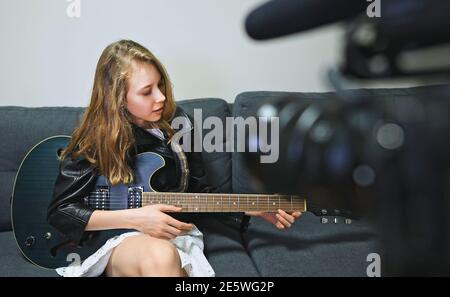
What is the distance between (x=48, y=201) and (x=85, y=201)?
124mm

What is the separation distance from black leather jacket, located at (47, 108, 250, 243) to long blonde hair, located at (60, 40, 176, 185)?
2 cm

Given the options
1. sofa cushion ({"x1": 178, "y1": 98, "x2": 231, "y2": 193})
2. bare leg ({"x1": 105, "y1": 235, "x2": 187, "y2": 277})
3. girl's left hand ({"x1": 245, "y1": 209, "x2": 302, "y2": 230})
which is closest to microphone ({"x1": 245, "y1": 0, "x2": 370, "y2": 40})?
bare leg ({"x1": 105, "y1": 235, "x2": 187, "y2": 277})

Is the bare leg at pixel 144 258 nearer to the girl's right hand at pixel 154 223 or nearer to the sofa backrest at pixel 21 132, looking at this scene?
the girl's right hand at pixel 154 223

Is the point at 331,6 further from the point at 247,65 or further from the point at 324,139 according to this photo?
the point at 247,65

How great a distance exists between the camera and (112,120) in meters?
1.00

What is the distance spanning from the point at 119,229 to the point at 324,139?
80 centimetres

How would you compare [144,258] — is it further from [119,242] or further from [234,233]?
[234,233]

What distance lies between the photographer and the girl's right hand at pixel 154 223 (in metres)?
0.96

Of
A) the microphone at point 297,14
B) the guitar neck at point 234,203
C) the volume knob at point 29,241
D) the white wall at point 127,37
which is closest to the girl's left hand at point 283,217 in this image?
the guitar neck at point 234,203

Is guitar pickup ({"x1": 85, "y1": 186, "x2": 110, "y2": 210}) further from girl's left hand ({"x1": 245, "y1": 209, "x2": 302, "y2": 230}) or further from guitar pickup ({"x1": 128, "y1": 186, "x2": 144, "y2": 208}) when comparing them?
girl's left hand ({"x1": 245, "y1": 209, "x2": 302, "y2": 230})

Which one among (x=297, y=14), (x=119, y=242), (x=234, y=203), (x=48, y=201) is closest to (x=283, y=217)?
(x=234, y=203)

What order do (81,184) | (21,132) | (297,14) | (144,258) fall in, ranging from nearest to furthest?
(297,14) → (144,258) → (81,184) → (21,132)

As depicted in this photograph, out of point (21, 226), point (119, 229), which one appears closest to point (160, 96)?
point (119, 229)

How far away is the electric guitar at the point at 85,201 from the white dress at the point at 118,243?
0.14 feet
